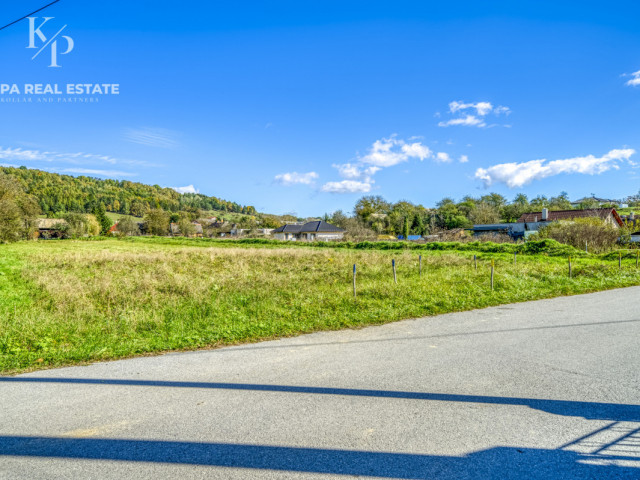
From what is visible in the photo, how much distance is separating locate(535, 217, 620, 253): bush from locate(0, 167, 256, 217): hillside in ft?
340

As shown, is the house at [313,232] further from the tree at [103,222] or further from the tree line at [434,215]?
the tree at [103,222]

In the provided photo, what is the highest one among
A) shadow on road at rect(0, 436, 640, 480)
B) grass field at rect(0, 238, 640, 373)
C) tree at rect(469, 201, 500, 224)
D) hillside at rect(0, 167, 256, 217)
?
hillside at rect(0, 167, 256, 217)

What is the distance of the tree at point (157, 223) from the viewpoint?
9706 cm

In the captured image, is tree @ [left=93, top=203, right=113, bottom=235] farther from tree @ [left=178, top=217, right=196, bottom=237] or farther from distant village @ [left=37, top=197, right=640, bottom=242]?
tree @ [left=178, top=217, right=196, bottom=237]

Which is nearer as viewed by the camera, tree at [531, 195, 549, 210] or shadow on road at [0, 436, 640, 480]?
shadow on road at [0, 436, 640, 480]

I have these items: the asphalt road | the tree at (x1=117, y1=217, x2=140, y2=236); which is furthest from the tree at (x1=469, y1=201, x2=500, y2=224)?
the tree at (x1=117, y1=217, x2=140, y2=236)

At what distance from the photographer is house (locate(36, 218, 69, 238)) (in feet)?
244

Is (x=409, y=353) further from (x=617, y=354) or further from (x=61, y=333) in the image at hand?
(x=61, y=333)

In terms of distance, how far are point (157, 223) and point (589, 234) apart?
95.1m

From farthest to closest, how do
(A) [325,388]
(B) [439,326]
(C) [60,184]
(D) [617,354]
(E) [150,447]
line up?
(C) [60,184]
(B) [439,326]
(D) [617,354]
(A) [325,388]
(E) [150,447]

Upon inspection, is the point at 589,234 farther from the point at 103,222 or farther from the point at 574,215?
the point at 103,222

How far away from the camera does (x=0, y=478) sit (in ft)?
9.72

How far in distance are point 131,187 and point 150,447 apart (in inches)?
7692

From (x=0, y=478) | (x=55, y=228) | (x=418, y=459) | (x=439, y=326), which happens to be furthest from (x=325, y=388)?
(x=55, y=228)
